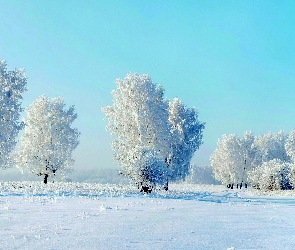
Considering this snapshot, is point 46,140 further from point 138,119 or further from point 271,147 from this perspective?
point 271,147

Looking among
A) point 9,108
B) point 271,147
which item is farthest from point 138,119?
point 271,147

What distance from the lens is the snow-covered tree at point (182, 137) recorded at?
39.5 m

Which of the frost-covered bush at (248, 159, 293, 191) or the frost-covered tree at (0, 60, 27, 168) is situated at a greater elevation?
the frost-covered tree at (0, 60, 27, 168)

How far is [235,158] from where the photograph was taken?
70.9m

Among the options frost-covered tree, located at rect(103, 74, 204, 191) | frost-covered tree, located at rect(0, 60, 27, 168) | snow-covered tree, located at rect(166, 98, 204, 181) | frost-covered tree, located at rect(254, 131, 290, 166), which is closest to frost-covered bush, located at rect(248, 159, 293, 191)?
snow-covered tree, located at rect(166, 98, 204, 181)

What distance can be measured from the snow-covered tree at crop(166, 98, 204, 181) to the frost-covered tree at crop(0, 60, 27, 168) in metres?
17.3

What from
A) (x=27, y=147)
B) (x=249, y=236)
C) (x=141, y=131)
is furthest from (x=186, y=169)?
(x=249, y=236)

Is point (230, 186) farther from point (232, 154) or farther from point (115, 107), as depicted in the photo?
point (115, 107)

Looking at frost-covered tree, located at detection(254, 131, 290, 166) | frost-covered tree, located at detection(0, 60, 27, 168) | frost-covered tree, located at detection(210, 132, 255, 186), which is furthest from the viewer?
frost-covered tree, located at detection(254, 131, 290, 166)

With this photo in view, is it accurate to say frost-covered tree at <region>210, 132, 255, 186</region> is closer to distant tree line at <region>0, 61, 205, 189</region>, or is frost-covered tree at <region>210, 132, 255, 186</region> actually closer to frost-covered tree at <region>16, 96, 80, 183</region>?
distant tree line at <region>0, 61, 205, 189</region>

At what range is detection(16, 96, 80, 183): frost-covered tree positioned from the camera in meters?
39.8

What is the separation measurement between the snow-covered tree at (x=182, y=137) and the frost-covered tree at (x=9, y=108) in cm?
1727

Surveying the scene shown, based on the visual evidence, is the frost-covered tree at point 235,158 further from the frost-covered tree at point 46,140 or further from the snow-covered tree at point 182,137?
the frost-covered tree at point 46,140

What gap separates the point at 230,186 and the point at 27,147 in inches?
1925
